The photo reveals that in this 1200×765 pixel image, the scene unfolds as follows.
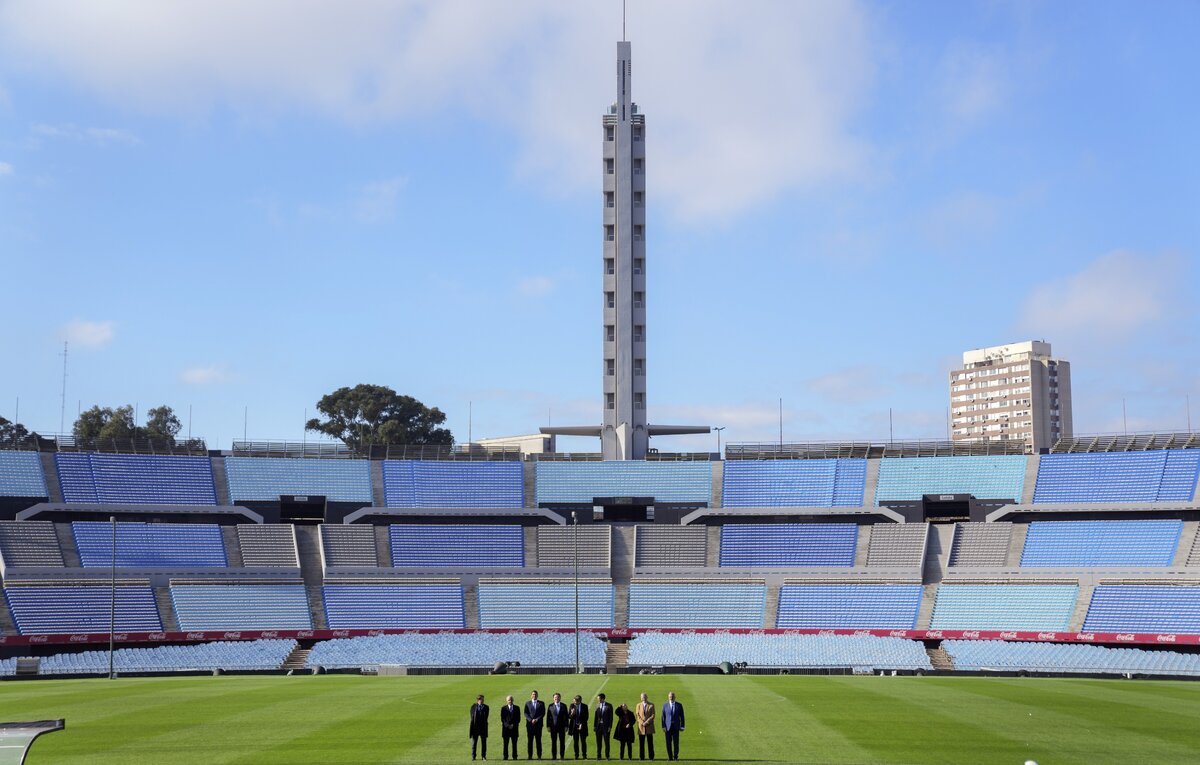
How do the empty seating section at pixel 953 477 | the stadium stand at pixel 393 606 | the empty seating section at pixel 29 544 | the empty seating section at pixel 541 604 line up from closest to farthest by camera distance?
the empty seating section at pixel 29 544, the stadium stand at pixel 393 606, the empty seating section at pixel 541 604, the empty seating section at pixel 953 477

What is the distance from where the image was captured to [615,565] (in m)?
84.2

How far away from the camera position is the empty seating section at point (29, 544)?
246 feet

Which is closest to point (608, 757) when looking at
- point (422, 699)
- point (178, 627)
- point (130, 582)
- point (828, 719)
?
point (828, 719)

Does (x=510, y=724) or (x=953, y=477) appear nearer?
(x=510, y=724)

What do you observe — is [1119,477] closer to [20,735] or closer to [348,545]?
[348,545]

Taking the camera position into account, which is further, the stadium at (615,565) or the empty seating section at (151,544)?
the empty seating section at (151,544)

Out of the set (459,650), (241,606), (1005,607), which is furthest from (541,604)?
(1005,607)

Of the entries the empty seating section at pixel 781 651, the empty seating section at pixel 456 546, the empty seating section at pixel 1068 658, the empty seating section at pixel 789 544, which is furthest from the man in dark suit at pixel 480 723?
the empty seating section at pixel 789 544

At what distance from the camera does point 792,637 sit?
237ft

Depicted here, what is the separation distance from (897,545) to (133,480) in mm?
56470

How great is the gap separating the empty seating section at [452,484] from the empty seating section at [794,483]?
16.9 m

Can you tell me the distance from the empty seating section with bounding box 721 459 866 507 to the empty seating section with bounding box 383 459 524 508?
16872mm

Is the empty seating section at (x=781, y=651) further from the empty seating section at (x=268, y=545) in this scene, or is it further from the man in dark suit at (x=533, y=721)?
the man in dark suit at (x=533, y=721)

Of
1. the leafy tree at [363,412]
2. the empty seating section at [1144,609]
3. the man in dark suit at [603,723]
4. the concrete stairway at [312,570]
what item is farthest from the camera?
the leafy tree at [363,412]
